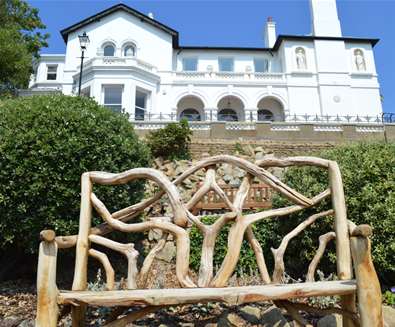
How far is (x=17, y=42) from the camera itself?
744 inches

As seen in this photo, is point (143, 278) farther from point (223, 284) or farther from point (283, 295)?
point (283, 295)

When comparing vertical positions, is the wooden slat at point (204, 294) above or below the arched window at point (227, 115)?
below

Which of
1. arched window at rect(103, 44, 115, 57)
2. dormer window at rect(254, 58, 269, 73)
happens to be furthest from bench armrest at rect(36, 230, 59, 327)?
dormer window at rect(254, 58, 269, 73)

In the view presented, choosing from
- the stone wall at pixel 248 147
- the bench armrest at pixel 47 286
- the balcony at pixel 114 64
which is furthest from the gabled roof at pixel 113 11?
the bench armrest at pixel 47 286

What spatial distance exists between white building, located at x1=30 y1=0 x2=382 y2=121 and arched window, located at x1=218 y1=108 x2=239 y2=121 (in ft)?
0.24

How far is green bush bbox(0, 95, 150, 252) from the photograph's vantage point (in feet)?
16.0

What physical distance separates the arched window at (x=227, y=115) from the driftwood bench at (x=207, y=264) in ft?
72.1

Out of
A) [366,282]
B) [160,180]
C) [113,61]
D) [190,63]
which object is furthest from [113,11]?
[366,282]

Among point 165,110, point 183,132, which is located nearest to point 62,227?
point 183,132

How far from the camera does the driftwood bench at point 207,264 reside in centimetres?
233

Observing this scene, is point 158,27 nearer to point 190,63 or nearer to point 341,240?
point 190,63

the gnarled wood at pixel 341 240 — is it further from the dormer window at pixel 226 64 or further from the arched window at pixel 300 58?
the dormer window at pixel 226 64

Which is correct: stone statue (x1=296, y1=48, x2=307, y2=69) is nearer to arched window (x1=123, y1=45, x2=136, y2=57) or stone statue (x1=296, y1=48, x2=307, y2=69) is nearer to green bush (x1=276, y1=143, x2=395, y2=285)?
arched window (x1=123, y1=45, x2=136, y2=57)

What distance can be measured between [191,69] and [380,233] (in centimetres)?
2288
